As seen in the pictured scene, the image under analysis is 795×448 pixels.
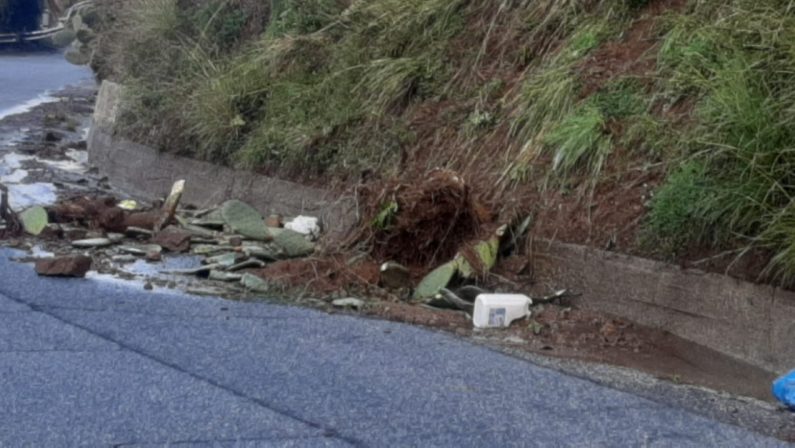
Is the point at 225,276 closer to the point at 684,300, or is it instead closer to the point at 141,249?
the point at 141,249

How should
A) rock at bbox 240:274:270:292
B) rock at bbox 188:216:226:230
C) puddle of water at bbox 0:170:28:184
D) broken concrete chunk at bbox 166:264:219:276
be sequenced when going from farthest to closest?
puddle of water at bbox 0:170:28:184 → rock at bbox 188:216:226:230 → broken concrete chunk at bbox 166:264:219:276 → rock at bbox 240:274:270:292

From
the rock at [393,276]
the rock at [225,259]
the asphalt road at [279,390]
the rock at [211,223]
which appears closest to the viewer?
the asphalt road at [279,390]

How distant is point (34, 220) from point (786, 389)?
6993mm

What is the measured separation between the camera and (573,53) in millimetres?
11078

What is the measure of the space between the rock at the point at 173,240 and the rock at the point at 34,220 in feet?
3.29

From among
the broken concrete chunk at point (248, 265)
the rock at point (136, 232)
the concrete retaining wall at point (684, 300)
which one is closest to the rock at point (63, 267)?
the broken concrete chunk at point (248, 265)

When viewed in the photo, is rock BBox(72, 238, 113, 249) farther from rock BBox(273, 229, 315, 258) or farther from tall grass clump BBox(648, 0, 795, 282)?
tall grass clump BBox(648, 0, 795, 282)

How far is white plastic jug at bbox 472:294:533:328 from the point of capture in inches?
338

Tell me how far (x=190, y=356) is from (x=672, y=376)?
296 centimetres

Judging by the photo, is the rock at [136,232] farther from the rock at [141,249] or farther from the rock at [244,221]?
the rock at [244,221]

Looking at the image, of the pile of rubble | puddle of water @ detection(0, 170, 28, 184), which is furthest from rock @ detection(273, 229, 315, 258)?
puddle of water @ detection(0, 170, 28, 184)

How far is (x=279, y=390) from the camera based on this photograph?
645 cm

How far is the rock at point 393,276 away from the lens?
31.6 feet

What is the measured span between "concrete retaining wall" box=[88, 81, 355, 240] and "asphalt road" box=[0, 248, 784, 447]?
3.09 m
